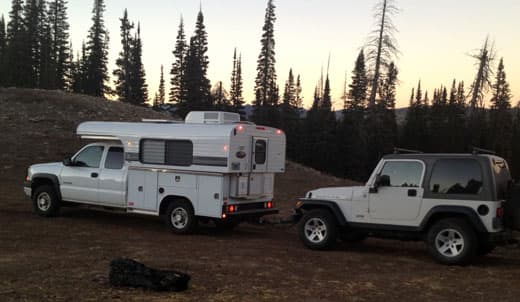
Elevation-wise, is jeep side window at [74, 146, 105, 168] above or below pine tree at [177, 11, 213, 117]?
below

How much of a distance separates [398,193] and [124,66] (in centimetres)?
7480

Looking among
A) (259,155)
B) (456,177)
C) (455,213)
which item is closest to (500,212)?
(455,213)

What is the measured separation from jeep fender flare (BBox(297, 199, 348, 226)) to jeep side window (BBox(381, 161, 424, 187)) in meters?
1.18

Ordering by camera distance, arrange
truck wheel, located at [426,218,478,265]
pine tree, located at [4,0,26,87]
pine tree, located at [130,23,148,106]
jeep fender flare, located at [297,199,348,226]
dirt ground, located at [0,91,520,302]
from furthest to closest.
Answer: pine tree, located at [130,23,148,106]
pine tree, located at [4,0,26,87]
jeep fender flare, located at [297,199,348,226]
truck wheel, located at [426,218,478,265]
dirt ground, located at [0,91,520,302]

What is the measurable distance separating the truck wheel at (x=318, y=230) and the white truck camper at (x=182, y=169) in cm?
182

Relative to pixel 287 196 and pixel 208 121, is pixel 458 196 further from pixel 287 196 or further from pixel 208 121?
pixel 287 196

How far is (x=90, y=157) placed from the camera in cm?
1345

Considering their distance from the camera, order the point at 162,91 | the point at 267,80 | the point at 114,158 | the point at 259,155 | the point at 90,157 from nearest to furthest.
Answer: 1. the point at 259,155
2. the point at 114,158
3. the point at 90,157
4. the point at 267,80
5. the point at 162,91

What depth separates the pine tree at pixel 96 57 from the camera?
244 ft

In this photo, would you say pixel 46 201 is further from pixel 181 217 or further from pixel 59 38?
pixel 59 38

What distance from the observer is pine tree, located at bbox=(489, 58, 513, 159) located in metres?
67.5

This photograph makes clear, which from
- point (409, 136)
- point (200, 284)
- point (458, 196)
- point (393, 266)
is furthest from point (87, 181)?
point (409, 136)

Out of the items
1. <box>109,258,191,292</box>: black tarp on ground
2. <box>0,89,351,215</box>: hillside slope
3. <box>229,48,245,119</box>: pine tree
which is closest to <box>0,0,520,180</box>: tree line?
<box>229,48,245,119</box>: pine tree

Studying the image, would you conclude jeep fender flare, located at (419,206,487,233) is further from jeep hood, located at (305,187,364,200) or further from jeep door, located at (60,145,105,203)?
jeep door, located at (60,145,105,203)
